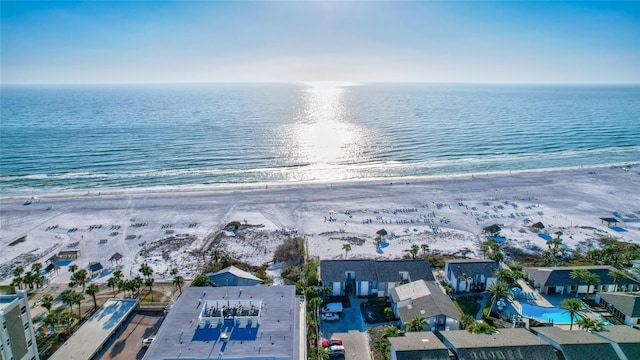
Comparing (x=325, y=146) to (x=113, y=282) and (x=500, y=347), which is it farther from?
(x=500, y=347)

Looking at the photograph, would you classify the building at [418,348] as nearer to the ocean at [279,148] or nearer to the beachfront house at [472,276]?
the beachfront house at [472,276]

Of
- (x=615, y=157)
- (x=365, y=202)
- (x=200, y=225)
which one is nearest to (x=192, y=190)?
(x=200, y=225)

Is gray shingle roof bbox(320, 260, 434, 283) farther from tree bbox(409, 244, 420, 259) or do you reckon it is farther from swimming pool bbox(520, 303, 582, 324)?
swimming pool bbox(520, 303, 582, 324)

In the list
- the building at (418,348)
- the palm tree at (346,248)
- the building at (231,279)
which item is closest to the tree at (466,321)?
the building at (418,348)

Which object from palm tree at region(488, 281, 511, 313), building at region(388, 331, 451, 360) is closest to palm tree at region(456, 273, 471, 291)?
palm tree at region(488, 281, 511, 313)

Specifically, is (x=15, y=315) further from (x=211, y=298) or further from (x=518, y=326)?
(x=518, y=326)

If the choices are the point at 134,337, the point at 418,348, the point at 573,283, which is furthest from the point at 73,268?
the point at 573,283
